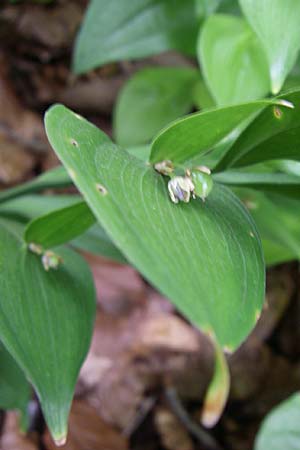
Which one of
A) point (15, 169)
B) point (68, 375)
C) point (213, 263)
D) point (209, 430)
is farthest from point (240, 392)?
point (213, 263)

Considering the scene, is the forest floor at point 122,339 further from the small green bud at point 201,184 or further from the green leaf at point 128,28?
the small green bud at point 201,184

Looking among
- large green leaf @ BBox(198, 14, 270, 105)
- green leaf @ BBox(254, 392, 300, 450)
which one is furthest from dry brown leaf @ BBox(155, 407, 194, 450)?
large green leaf @ BBox(198, 14, 270, 105)

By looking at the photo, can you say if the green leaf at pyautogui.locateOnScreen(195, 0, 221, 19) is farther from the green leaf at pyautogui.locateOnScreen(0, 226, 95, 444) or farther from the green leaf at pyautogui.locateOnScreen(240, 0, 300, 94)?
the green leaf at pyautogui.locateOnScreen(0, 226, 95, 444)

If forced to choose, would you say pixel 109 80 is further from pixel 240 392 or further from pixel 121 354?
pixel 240 392

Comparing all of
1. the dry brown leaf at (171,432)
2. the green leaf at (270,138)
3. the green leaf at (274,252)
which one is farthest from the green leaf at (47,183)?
the dry brown leaf at (171,432)

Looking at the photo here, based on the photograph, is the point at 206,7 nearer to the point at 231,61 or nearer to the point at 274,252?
the point at 231,61
